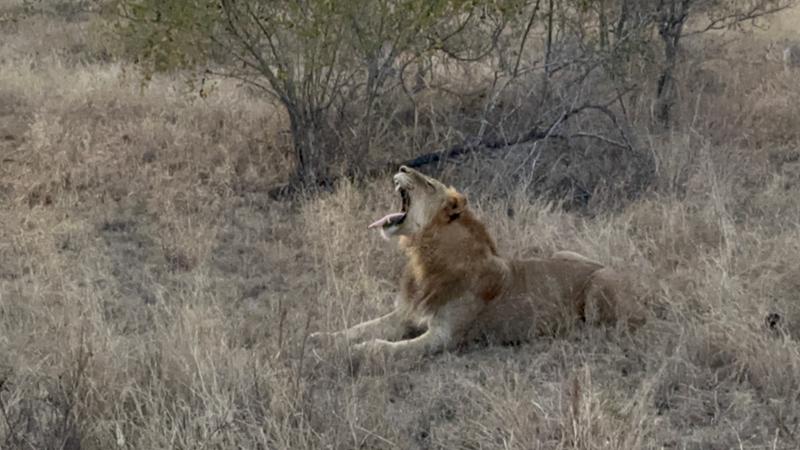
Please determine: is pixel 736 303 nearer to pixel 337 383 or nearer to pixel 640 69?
pixel 337 383

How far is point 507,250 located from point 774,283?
1900 millimetres

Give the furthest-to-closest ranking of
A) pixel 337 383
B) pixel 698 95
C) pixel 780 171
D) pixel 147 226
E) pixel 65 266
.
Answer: pixel 698 95 < pixel 780 171 < pixel 147 226 < pixel 65 266 < pixel 337 383

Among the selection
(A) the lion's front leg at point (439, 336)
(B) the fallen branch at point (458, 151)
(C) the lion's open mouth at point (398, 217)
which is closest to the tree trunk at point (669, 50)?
(B) the fallen branch at point (458, 151)

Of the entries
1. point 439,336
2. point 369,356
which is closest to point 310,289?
point 439,336

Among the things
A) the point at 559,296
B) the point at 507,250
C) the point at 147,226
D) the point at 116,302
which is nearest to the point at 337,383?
the point at 559,296

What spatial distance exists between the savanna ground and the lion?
13 cm

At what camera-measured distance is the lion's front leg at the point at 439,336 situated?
5.51m

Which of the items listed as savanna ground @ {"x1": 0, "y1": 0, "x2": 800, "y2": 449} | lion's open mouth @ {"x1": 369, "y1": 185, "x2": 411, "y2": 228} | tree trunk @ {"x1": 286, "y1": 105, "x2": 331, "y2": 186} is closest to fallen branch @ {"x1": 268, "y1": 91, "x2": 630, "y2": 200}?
tree trunk @ {"x1": 286, "y1": 105, "x2": 331, "y2": 186}

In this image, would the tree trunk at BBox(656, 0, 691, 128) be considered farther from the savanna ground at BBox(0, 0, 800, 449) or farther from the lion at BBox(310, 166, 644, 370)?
the lion at BBox(310, 166, 644, 370)

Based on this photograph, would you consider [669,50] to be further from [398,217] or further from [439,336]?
[439,336]

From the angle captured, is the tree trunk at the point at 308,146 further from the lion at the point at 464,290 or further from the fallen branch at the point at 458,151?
the lion at the point at 464,290

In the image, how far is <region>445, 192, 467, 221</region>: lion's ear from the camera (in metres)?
5.89

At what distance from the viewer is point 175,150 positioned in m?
10.1

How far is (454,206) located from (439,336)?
0.76 meters
